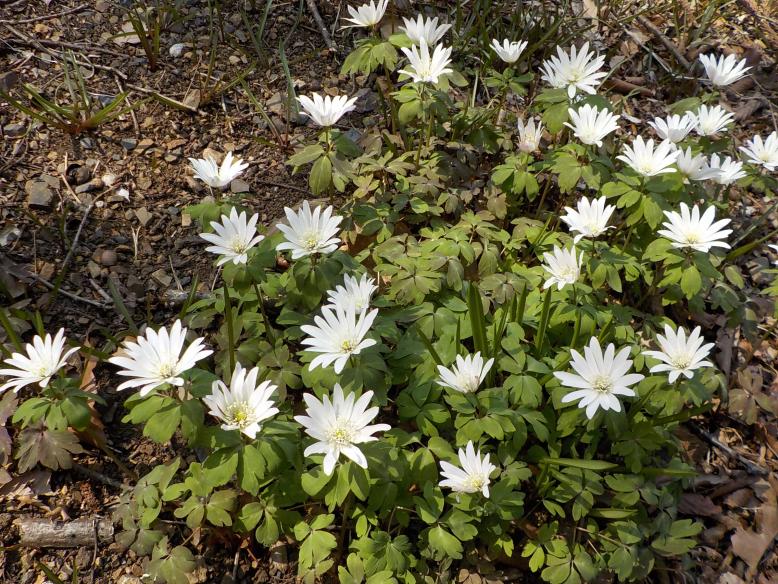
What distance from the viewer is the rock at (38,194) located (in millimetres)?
3400

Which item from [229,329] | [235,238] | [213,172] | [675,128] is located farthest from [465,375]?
[675,128]

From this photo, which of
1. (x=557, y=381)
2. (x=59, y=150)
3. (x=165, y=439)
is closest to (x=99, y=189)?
(x=59, y=150)

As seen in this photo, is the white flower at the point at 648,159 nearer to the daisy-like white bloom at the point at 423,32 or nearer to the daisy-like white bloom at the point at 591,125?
the daisy-like white bloom at the point at 591,125

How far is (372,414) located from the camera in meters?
2.28

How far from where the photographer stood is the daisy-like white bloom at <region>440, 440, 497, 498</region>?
7.86 feet

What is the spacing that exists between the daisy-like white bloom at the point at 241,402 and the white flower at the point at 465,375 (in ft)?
2.26

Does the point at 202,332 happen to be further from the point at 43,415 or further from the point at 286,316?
the point at 43,415

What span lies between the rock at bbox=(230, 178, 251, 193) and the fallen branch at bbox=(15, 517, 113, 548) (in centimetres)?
194

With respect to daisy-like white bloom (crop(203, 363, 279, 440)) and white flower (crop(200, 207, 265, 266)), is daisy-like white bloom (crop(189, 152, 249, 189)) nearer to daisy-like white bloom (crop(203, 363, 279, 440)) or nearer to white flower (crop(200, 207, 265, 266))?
white flower (crop(200, 207, 265, 266))

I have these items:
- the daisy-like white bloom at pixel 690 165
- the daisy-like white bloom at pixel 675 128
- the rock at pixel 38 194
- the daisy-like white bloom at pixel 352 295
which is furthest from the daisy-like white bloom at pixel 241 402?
the daisy-like white bloom at pixel 675 128

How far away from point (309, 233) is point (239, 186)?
1193mm

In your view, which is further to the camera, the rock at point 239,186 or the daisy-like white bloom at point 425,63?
the rock at point 239,186

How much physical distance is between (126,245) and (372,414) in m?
1.93

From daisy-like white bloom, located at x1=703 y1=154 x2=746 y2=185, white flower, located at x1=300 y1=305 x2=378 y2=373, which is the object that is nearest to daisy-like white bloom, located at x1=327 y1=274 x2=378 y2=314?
white flower, located at x1=300 y1=305 x2=378 y2=373
